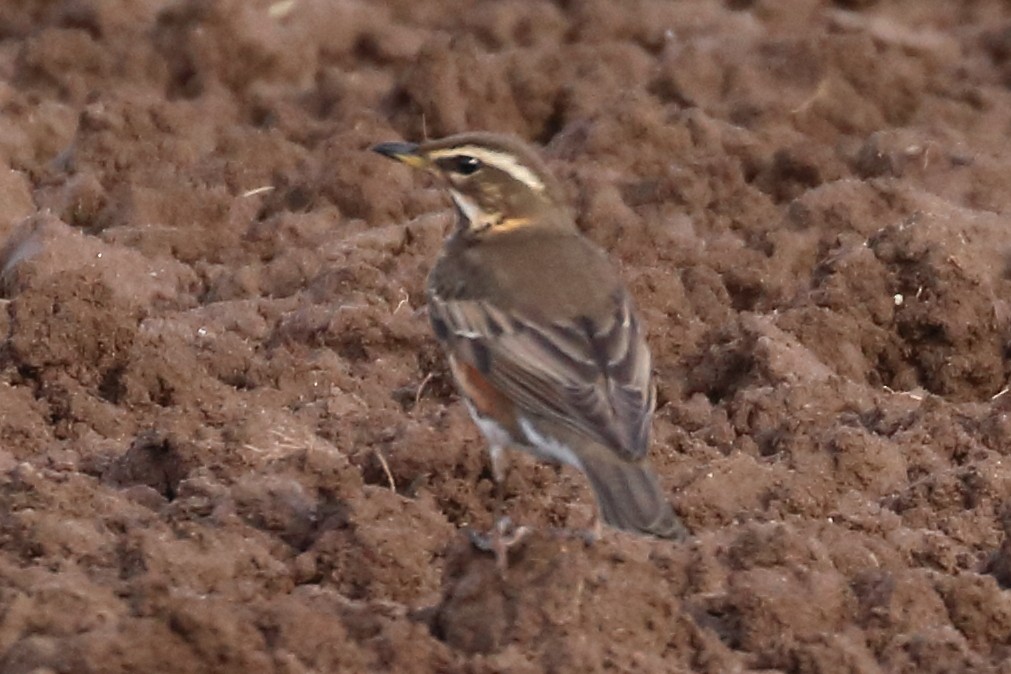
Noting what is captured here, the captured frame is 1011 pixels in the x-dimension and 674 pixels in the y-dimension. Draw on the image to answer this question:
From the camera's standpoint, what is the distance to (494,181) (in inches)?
341

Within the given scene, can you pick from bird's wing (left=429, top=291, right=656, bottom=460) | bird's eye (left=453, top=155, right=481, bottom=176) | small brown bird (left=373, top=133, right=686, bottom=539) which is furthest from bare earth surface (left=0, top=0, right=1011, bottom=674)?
bird's eye (left=453, top=155, right=481, bottom=176)

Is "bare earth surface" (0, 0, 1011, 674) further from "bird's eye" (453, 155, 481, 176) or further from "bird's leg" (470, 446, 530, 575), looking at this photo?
"bird's eye" (453, 155, 481, 176)

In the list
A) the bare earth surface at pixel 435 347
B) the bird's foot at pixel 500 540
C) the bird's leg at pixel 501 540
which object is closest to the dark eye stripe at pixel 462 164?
the bare earth surface at pixel 435 347

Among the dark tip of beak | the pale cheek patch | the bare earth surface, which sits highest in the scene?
the dark tip of beak

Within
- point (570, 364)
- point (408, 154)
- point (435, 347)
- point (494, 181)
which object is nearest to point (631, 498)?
point (570, 364)

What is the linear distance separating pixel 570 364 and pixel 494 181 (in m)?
1.20

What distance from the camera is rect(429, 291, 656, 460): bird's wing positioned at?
7.43m

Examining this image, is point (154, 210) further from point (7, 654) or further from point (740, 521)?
point (7, 654)

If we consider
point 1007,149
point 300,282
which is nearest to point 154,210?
point 300,282

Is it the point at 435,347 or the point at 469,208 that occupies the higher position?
the point at 469,208

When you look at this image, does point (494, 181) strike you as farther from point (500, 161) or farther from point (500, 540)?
point (500, 540)

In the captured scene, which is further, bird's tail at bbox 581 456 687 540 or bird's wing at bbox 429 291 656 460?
bird's wing at bbox 429 291 656 460

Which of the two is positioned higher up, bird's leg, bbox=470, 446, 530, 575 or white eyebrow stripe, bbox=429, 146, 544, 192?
white eyebrow stripe, bbox=429, 146, 544, 192

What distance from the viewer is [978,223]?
37.4 feet
